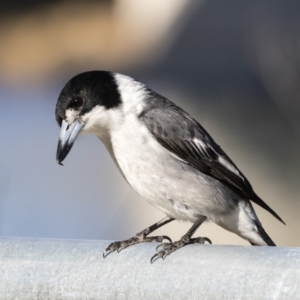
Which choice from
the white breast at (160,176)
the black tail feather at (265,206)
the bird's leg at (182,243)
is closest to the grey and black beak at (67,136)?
the white breast at (160,176)

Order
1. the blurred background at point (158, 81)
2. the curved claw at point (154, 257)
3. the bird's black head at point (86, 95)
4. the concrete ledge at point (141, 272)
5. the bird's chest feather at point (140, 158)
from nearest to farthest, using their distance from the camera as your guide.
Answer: the concrete ledge at point (141, 272)
the curved claw at point (154, 257)
the bird's chest feather at point (140, 158)
the bird's black head at point (86, 95)
the blurred background at point (158, 81)

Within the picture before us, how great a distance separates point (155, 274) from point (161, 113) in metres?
1.10

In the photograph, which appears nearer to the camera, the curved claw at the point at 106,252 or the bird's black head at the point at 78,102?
the curved claw at the point at 106,252

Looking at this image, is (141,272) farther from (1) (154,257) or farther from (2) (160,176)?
(2) (160,176)

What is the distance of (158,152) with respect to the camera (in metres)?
2.26

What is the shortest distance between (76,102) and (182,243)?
2.01 feet

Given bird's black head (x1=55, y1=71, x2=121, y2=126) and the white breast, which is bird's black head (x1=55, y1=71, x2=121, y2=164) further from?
the white breast

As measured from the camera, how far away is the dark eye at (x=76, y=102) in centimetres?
231

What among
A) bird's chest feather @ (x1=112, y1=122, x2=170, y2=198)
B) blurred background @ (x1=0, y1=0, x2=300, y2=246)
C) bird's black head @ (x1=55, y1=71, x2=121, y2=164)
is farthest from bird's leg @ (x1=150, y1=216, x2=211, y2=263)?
blurred background @ (x1=0, y1=0, x2=300, y2=246)

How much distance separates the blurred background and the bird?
1.39m

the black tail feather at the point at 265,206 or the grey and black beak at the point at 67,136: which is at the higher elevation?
the black tail feather at the point at 265,206

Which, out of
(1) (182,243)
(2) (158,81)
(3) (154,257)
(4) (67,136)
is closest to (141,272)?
(3) (154,257)

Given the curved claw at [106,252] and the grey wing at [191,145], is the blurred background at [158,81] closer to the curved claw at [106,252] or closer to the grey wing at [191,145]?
the grey wing at [191,145]

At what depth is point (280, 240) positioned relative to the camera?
386 cm
